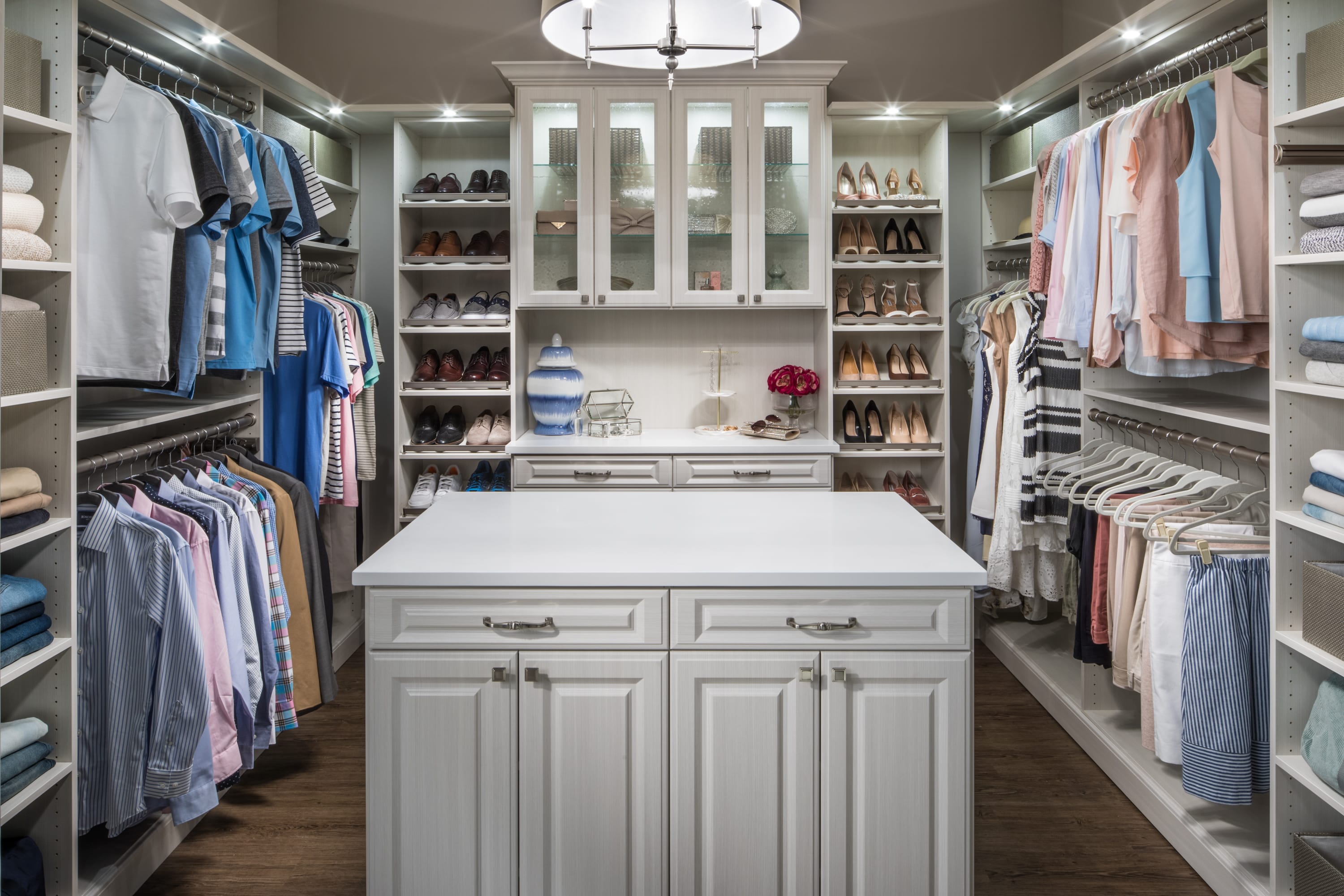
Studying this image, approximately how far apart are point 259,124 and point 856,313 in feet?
7.73

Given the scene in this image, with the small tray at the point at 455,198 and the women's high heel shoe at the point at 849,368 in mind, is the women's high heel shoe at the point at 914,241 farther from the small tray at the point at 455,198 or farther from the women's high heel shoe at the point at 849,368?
the small tray at the point at 455,198

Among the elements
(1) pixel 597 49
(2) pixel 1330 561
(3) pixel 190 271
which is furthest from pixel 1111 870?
(3) pixel 190 271

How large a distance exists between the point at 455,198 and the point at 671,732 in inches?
107

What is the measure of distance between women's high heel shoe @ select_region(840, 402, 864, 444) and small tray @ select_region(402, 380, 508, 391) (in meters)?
1.40

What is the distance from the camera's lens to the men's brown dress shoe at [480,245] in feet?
12.9

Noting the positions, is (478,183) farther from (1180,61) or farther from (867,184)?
(1180,61)

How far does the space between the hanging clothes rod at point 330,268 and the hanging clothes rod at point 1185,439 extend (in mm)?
2777

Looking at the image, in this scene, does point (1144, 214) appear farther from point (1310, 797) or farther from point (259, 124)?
point (259, 124)

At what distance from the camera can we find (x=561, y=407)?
401cm

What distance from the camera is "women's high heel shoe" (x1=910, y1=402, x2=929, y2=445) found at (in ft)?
13.0

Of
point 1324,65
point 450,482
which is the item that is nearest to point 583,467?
point 450,482

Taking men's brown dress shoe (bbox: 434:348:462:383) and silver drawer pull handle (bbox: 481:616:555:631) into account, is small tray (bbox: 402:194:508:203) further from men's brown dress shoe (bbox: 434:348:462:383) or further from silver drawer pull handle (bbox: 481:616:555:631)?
silver drawer pull handle (bbox: 481:616:555:631)

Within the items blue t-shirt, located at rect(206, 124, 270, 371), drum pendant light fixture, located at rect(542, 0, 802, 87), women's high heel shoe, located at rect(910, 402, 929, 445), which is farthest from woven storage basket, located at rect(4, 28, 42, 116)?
women's high heel shoe, located at rect(910, 402, 929, 445)

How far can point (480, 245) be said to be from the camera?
3.95 meters
